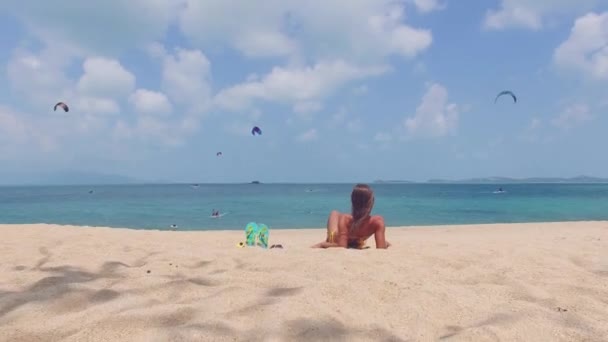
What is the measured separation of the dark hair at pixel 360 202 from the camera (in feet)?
19.8

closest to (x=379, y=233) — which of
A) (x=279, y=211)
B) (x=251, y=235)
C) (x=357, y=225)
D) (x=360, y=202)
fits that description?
(x=357, y=225)

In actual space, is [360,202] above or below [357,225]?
above

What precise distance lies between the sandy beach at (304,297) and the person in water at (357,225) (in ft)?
3.37

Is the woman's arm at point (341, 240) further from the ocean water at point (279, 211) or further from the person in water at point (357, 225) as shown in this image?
the ocean water at point (279, 211)

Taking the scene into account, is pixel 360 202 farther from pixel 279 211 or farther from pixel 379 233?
pixel 279 211

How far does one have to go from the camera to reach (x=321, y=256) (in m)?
5.00

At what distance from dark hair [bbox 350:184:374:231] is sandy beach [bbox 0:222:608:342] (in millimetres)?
1082

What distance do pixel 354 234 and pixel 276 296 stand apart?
3.25m

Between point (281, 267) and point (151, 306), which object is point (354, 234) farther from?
point (151, 306)

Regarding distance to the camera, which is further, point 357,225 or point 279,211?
point 279,211

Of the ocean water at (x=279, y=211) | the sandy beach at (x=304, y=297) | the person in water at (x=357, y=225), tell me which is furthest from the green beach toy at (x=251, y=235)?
the ocean water at (x=279, y=211)

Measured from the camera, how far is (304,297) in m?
3.28

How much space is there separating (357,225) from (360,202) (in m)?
0.40

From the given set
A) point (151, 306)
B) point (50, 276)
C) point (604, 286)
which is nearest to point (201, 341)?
point (151, 306)
